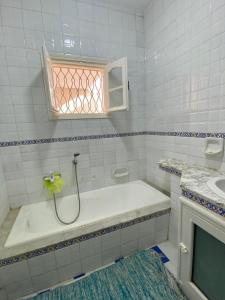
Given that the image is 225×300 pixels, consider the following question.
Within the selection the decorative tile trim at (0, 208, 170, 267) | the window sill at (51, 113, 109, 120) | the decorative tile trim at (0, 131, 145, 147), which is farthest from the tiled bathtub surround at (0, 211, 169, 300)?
the window sill at (51, 113, 109, 120)

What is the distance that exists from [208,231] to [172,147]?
1062mm

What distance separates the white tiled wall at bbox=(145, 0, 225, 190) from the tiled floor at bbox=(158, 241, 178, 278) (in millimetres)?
620

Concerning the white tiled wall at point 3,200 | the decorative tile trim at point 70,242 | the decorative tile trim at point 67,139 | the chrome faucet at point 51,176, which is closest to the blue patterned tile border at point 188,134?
the decorative tile trim at point 67,139

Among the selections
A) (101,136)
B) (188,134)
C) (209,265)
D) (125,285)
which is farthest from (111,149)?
(209,265)

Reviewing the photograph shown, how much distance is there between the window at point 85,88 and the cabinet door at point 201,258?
1323 millimetres

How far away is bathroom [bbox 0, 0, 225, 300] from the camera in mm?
1161

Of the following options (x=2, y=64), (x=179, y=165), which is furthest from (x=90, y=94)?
(x=179, y=165)

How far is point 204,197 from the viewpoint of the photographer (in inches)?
33.2

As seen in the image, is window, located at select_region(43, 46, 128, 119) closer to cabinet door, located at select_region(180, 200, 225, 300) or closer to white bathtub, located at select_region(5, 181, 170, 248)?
white bathtub, located at select_region(5, 181, 170, 248)

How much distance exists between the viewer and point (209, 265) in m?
0.90

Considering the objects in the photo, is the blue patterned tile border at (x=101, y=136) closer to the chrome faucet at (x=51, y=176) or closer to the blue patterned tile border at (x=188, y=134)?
the blue patterned tile border at (x=188, y=134)

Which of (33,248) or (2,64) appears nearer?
(33,248)

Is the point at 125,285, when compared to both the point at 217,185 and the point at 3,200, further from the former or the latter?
the point at 3,200

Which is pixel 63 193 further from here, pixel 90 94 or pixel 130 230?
pixel 90 94
